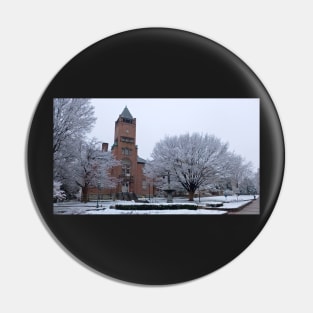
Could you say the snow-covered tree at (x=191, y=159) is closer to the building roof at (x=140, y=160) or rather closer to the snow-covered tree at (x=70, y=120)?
the building roof at (x=140, y=160)

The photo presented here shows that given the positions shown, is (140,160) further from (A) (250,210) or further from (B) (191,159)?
(A) (250,210)

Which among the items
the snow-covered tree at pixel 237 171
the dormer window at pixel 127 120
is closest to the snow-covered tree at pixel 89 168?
the dormer window at pixel 127 120

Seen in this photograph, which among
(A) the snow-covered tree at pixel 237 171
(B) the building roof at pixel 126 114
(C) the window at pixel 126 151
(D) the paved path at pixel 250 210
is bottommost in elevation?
(D) the paved path at pixel 250 210

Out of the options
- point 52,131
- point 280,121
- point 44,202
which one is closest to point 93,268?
point 44,202

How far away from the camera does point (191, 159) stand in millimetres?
3494

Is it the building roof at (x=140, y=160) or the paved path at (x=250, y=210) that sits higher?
the building roof at (x=140, y=160)

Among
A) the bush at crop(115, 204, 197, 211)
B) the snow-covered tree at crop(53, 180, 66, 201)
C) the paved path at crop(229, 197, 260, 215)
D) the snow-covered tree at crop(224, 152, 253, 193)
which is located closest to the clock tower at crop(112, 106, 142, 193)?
the bush at crop(115, 204, 197, 211)

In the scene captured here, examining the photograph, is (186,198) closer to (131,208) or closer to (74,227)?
(131,208)

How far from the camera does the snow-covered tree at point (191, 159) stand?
3.38 metres

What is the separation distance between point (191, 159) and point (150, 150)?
14.6 inches

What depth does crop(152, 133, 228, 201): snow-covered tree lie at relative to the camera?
338cm

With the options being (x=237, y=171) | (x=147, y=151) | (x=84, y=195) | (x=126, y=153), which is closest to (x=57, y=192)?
(x=84, y=195)

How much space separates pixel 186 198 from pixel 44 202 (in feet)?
3.76

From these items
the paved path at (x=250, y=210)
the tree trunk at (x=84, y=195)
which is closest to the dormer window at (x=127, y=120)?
the tree trunk at (x=84, y=195)
